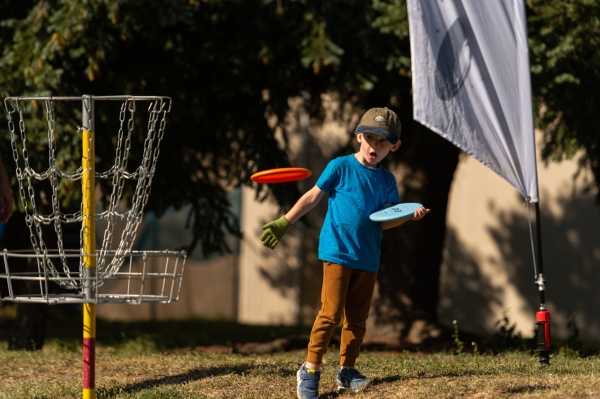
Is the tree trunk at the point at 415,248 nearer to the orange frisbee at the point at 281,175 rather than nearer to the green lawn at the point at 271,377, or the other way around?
the green lawn at the point at 271,377

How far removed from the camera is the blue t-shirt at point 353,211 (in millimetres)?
7285

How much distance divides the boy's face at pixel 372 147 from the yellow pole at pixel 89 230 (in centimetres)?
163

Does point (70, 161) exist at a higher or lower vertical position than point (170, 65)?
lower

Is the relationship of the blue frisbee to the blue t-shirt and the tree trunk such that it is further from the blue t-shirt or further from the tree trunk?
the tree trunk

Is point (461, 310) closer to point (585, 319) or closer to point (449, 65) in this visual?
point (585, 319)

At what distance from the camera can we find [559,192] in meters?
18.6

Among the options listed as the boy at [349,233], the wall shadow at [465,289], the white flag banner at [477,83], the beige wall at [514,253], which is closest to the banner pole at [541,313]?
the white flag banner at [477,83]

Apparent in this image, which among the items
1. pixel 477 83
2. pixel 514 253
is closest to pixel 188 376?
pixel 477 83

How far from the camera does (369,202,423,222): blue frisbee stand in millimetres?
7117

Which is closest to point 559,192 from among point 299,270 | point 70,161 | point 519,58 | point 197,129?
point 299,270

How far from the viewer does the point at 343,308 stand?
743 cm

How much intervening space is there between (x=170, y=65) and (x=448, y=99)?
536cm

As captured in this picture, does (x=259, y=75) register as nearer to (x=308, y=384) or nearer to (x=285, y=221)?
(x=285, y=221)

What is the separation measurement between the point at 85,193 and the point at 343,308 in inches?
67.1
